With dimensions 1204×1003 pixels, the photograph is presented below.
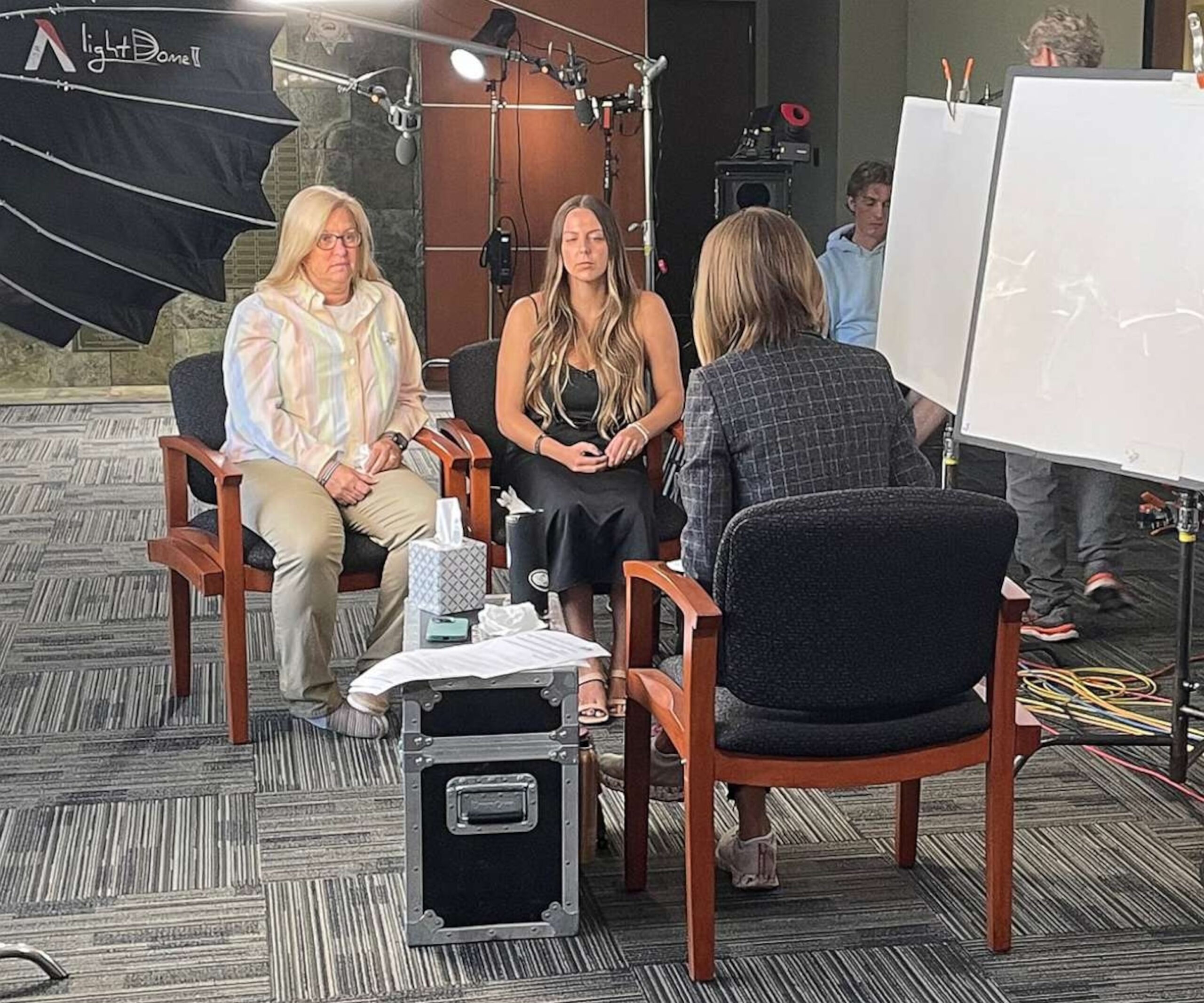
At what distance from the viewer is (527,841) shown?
8.37 feet

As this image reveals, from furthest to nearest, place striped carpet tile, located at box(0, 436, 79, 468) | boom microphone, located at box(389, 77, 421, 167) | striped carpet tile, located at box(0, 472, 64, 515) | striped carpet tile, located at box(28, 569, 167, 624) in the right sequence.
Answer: boom microphone, located at box(389, 77, 421, 167) < striped carpet tile, located at box(0, 436, 79, 468) < striped carpet tile, located at box(0, 472, 64, 515) < striped carpet tile, located at box(28, 569, 167, 624)

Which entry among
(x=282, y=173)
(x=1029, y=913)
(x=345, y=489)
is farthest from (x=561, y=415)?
(x=282, y=173)

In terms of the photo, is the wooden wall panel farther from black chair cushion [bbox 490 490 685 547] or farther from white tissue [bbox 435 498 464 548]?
white tissue [bbox 435 498 464 548]

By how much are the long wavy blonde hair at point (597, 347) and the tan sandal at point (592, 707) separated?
542mm

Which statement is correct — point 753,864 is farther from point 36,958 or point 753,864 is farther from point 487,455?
point 487,455

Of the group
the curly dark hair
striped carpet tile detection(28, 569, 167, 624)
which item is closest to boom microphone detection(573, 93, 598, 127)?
the curly dark hair

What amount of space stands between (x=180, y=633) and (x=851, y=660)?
193 cm

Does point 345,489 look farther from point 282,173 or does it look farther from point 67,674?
point 282,173

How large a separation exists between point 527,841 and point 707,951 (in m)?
0.33

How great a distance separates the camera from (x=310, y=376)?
144 inches

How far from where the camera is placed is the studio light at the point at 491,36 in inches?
298

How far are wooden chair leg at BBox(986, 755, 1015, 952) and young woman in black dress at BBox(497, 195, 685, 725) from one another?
126 centimetres

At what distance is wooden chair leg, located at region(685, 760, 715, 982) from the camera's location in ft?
7.77

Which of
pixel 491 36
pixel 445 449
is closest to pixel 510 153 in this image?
pixel 491 36
